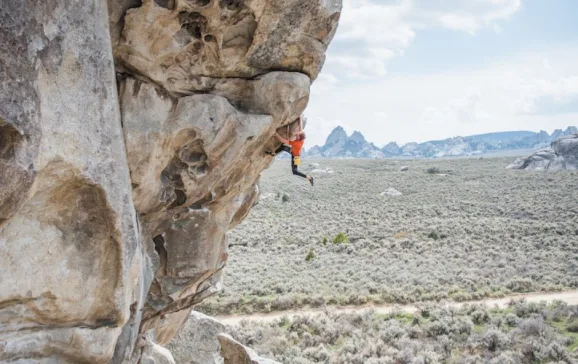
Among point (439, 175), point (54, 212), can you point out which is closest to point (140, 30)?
point (54, 212)

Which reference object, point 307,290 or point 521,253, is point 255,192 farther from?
point 521,253

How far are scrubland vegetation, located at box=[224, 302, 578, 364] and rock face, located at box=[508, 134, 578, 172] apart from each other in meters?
64.2

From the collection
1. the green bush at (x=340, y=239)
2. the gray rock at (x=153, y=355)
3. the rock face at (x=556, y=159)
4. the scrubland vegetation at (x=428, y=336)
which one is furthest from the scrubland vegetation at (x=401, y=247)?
the rock face at (x=556, y=159)

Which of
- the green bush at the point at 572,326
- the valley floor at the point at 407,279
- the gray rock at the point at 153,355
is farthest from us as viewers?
the green bush at the point at 572,326

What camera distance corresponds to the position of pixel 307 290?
24391 millimetres

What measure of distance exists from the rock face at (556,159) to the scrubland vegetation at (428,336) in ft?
211

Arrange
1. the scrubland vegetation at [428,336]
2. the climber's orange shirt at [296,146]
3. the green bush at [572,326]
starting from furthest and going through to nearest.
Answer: the green bush at [572,326], the scrubland vegetation at [428,336], the climber's orange shirt at [296,146]

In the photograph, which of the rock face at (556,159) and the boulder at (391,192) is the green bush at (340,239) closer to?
the boulder at (391,192)

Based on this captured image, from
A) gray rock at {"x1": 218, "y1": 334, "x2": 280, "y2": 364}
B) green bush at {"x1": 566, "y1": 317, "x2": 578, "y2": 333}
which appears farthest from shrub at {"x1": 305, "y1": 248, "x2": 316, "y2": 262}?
gray rock at {"x1": 218, "y1": 334, "x2": 280, "y2": 364}

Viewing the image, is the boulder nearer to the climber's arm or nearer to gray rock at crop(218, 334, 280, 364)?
gray rock at crop(218, 334, 280, 364)

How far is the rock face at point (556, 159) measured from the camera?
78.0m

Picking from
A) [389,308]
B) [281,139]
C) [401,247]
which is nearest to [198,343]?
[281,139]

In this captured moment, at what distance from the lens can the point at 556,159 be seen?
80500 mm

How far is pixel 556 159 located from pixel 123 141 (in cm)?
8649
